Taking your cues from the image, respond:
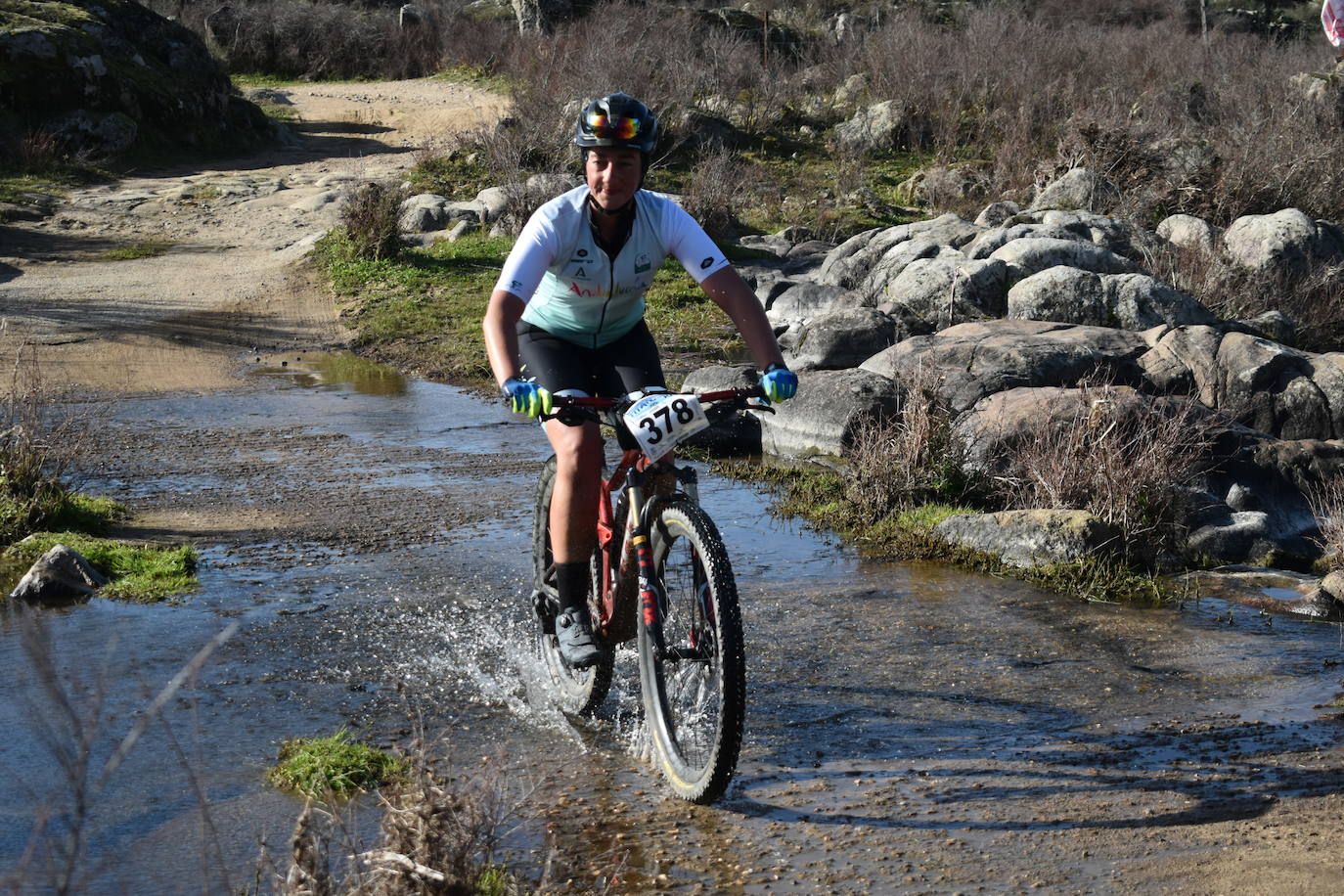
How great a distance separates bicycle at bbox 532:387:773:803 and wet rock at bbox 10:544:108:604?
9.30 feet

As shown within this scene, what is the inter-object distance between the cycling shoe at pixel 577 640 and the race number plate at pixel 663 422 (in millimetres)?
870

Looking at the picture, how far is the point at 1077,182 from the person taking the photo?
18.3 m

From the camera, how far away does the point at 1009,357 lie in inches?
386

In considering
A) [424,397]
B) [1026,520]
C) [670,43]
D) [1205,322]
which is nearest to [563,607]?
[1026,520]

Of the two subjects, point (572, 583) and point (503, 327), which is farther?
point (572, 583)

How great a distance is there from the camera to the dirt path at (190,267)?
1309cm

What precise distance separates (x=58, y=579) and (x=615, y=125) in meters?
3.64

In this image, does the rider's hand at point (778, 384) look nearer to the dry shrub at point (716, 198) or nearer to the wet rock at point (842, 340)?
the wet rock at point (842, 340)

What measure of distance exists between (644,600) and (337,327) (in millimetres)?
10897

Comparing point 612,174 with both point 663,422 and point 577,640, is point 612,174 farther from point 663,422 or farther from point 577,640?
point 577,640

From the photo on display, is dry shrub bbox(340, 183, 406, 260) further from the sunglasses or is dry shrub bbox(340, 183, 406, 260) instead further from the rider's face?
the sunglasses

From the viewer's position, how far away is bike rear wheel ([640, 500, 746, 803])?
13.1 feet

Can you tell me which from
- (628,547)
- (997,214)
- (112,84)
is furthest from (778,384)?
(112,84)

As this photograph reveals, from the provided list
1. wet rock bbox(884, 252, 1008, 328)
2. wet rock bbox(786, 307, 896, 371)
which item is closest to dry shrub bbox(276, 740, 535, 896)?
wet rock bbox(786, 307, 896, 371)
